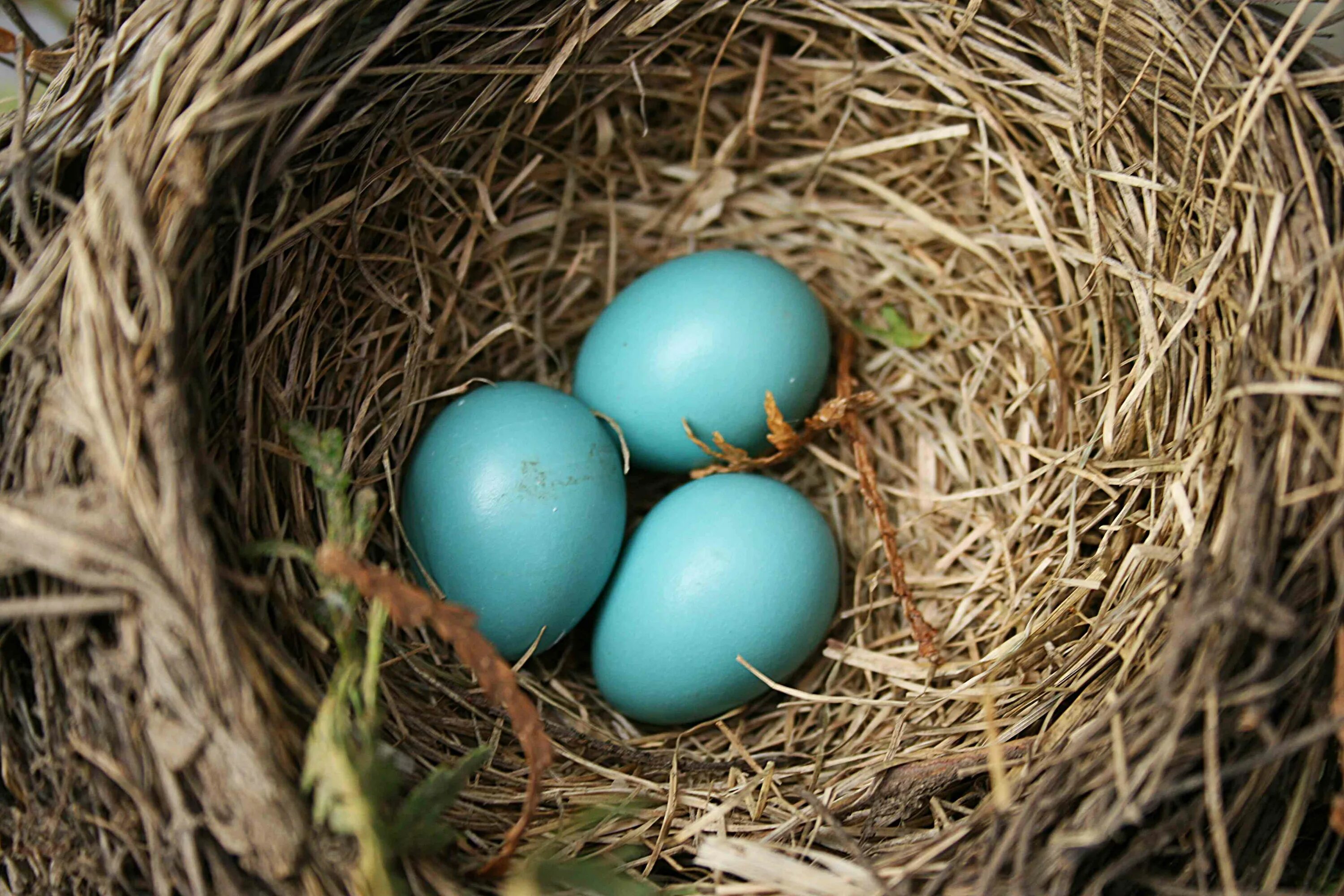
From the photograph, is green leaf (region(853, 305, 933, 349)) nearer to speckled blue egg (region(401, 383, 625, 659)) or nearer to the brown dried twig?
speckled blue egg (region(401, 383, 625, 659))

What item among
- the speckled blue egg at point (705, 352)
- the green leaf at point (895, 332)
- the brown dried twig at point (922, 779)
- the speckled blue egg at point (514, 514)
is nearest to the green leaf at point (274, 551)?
the speckled blue egg at point (514, 514)

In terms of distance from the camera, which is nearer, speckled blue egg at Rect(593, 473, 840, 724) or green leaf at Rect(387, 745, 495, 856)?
green leaf at Rect(387, 745, 495, 856)

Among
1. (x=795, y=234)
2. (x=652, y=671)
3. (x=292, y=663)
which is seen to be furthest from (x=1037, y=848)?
(x=795, y=234)

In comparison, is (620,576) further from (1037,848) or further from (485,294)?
(1037,848)

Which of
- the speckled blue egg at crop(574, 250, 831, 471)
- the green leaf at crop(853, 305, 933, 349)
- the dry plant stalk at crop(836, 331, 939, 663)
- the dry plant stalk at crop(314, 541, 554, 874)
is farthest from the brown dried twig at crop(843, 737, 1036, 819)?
the green leaf at crop(853, 305, 933, 349)

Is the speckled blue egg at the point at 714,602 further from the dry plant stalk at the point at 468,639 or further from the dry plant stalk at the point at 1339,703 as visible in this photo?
the dry plant stalk at the point at 1339,703

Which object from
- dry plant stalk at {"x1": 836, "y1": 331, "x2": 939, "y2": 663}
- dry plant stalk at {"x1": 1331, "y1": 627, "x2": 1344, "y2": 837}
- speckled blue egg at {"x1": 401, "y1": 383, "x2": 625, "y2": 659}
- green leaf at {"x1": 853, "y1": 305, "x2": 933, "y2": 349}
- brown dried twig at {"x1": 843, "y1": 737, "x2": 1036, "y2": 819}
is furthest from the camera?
green leaf at {"x1": 853, "y1": 305, "x2": 933, "y2": 349}

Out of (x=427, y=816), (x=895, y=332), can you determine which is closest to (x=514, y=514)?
(x=427, y=816)
